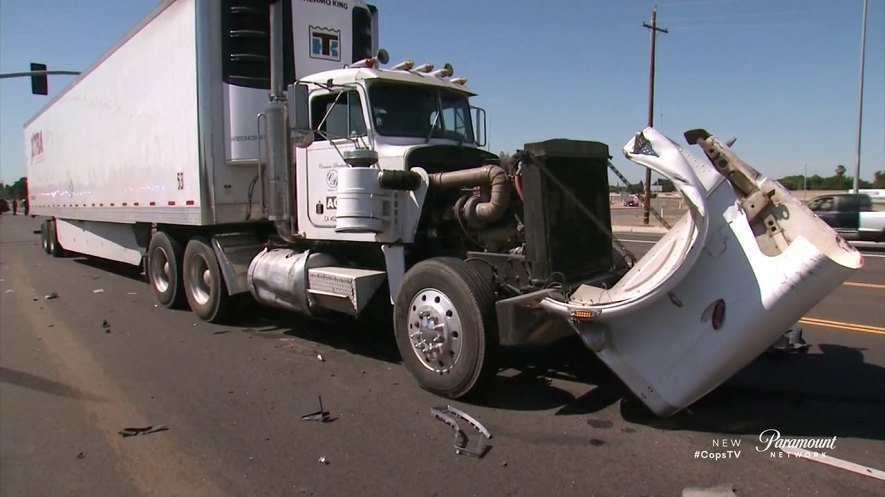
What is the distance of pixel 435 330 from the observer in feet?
15.8

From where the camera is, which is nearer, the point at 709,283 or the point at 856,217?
the point at 709,283

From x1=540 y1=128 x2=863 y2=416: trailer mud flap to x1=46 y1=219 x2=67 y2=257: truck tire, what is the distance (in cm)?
1734

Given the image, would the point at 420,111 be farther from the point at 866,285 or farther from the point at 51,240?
the point at 51,240

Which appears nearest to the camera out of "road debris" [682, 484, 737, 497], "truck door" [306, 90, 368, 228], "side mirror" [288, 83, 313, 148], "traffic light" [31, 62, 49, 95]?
"road debris" [682, 484, 737, 497]

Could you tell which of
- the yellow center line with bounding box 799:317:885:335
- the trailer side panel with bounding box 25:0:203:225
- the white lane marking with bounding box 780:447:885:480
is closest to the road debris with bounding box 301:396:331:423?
the white lane marking with bounding box 780:447:885:480

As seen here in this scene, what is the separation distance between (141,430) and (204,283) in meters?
4.09

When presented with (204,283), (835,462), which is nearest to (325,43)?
(204,283)

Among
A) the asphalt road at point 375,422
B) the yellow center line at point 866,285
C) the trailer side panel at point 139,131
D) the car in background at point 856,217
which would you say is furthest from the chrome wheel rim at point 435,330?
the car in background at point 856,217

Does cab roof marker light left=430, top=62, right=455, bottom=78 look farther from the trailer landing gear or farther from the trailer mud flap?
the trailer landing gear

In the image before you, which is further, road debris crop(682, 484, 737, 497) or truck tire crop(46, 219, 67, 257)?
truck tire crop(46, 219, 67, 257)

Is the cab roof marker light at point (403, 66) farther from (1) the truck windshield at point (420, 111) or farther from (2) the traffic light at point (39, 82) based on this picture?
(2) the traffic light at point (39, 82)

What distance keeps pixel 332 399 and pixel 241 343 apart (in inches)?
93.4

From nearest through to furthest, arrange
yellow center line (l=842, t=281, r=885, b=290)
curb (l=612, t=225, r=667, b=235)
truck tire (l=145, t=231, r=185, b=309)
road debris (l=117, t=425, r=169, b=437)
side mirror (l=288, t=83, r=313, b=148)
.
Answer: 1. road debris (l=117, t=425, r=169, b=437)
2. side mirror (l=288, t=83, r=313, b=148)
3. truck tire (l=145, t=231, r=185, b=309)
4. yellow center line (l=842, t=281, r=885, b=290)
5. curb (l=612, t=225, r=667, b=235)

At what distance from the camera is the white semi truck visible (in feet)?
12.4
